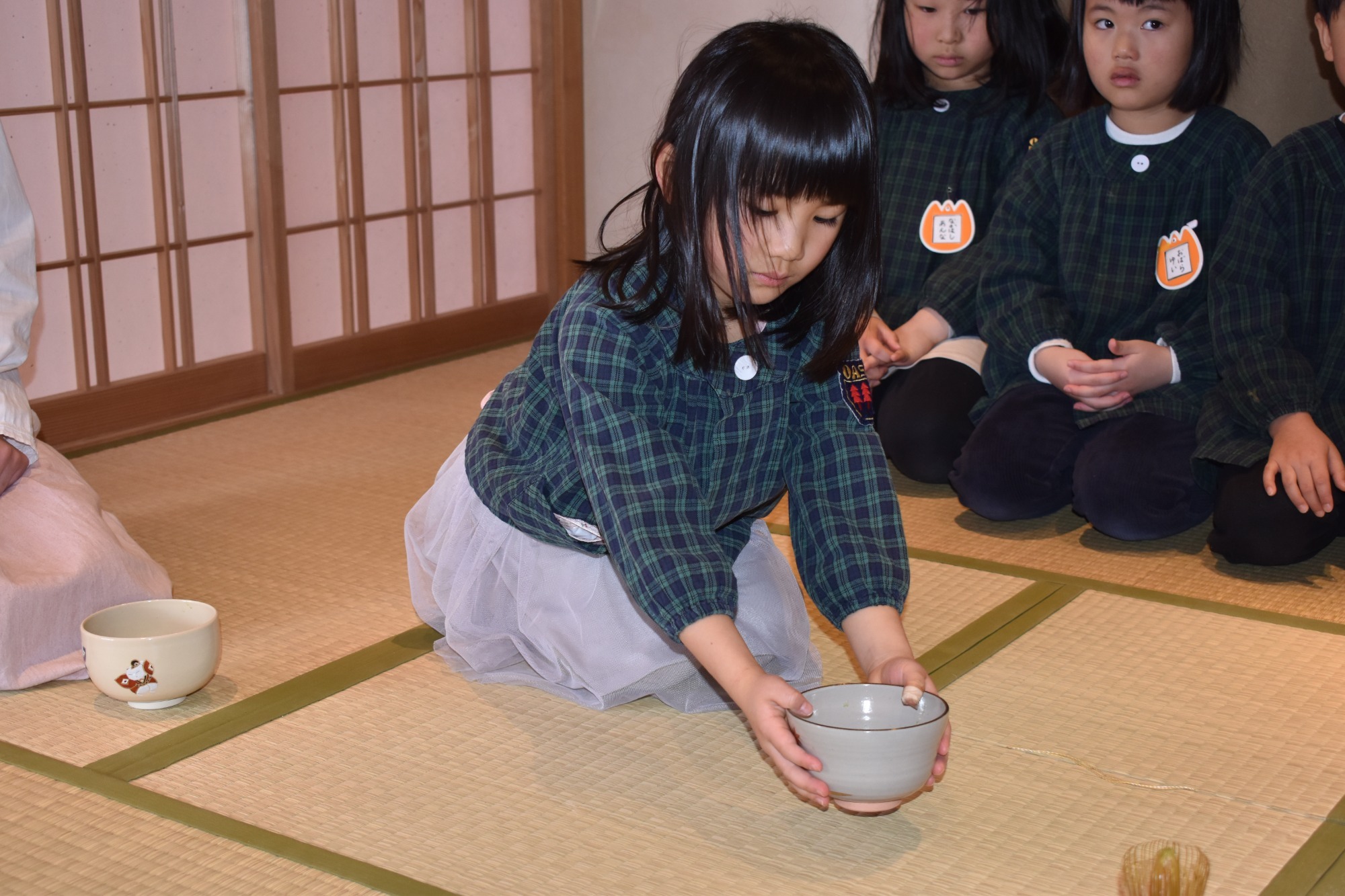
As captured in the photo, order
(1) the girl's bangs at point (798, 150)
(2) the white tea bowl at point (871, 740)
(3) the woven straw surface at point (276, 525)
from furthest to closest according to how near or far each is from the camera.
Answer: (3) the woven straw surface at point (276, 525)
(1) the girl's bangs at point (798, 150)
(2) the white tea bowl at point (871, 740)

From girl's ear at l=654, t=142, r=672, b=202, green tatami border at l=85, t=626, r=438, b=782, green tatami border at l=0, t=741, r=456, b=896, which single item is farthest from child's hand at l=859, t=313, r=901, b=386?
green tatami border at l=0, t=741, r=456, b=896

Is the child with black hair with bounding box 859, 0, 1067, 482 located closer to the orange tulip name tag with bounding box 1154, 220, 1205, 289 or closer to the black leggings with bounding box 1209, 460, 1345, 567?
the orange tulip name tag with bounding box 1154, 220, 1205, 289

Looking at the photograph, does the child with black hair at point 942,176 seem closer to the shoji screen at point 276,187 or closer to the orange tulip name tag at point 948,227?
the orange tulip name tag at point 948,227

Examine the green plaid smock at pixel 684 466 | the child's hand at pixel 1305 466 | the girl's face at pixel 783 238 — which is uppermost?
the girl's face at pixel 783 238

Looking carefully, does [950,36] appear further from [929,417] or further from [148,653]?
[148,653]

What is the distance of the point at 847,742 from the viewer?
3.75 feet

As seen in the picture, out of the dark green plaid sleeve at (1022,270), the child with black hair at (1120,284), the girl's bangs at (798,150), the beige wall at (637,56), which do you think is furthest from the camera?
the beige wall at (637,56)

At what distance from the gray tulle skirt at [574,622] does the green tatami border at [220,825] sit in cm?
41

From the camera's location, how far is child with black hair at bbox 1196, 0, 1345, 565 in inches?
80.5

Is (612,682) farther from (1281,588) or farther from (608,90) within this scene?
(608,90)

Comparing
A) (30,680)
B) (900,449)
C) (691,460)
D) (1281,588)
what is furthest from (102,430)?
(1281,588)

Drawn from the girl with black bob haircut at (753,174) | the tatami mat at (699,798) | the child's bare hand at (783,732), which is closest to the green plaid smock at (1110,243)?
the tatami mat at (699,798)

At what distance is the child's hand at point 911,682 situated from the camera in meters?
1.21

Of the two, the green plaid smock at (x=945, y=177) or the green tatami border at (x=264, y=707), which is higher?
the green plaid smock at (x=945, y=177)
